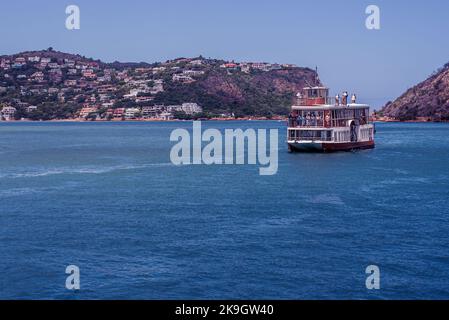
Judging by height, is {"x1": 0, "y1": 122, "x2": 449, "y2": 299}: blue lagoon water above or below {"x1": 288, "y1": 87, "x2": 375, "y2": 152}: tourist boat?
below

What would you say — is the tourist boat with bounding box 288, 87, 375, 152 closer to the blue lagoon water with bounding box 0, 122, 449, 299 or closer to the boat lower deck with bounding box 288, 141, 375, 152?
the boat lower deck with bounding box 288, 141, 375, 152

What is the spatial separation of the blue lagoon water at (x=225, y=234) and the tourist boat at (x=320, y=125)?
1548 cm

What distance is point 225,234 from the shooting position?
29.4m

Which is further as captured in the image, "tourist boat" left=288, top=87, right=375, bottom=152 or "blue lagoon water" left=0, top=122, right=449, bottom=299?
"tourist boat" left=288, top=87, right=375, bottom=152

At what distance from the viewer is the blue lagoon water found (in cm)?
2194

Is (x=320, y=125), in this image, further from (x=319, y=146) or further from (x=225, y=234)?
(x=225, y=234)

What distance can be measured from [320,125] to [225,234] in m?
42.5

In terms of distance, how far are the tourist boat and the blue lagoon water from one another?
1548 cm

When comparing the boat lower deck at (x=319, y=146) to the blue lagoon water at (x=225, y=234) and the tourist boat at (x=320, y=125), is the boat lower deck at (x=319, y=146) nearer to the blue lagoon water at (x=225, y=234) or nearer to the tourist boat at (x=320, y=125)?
the tourist boat at (x=320, y=125)

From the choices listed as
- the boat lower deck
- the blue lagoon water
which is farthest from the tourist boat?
the blue lagoon water

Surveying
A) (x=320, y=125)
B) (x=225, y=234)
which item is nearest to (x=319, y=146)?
(x=320, y=125)

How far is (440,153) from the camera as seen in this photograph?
3051 inches

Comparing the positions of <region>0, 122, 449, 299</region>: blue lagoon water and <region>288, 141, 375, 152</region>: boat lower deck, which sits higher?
<region>288, 141, 375, 152</region>: boat lower deck
